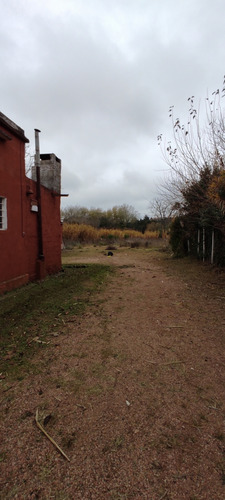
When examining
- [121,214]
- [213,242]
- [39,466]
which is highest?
[121,214]

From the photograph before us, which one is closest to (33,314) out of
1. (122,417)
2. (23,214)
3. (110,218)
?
(122,417)

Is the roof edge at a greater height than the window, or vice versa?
the roof edge

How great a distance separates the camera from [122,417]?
5.99ft

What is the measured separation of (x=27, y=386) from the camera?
2199 millimetres

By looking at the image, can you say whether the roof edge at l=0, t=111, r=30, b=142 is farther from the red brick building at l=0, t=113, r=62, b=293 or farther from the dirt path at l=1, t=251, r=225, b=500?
the dirt path at l=1, t=251, r=225, b=500

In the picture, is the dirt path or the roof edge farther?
the roof edge

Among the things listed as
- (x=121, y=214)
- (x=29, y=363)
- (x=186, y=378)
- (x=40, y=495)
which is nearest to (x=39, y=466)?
(x=40, y=495)

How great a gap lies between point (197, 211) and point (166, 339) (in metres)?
7.15

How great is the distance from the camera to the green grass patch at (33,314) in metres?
2.75

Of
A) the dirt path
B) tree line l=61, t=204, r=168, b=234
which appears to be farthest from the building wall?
tree line l=61, t=204, r=168, b=234

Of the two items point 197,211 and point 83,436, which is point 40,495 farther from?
point 197,211

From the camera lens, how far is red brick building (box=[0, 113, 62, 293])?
5375 mm

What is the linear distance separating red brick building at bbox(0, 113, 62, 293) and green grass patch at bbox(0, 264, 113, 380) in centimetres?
60

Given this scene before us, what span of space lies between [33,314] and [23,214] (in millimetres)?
3095
